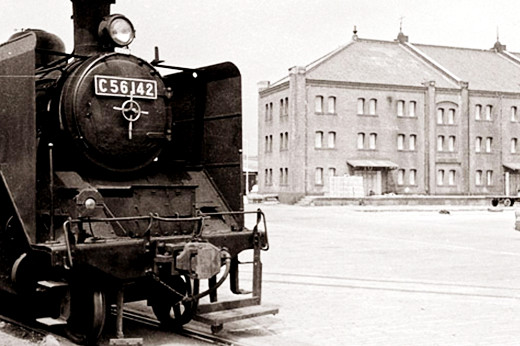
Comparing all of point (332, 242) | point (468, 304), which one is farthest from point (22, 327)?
point (332, 242)

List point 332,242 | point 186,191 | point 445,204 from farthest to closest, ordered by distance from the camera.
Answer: point 445,204
point 332,242
point 186,191

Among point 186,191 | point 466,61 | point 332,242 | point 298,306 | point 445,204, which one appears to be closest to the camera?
point 186,191

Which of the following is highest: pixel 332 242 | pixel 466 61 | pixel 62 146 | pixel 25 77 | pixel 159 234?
pixel 466 61

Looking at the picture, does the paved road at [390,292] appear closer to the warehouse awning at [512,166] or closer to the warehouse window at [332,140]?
the warehouse window at [332,140]

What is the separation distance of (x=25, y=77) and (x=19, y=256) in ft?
5.92

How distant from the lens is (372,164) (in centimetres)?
4916

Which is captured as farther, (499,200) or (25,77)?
(499,200)

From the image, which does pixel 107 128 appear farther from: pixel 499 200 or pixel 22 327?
pixel 499 200

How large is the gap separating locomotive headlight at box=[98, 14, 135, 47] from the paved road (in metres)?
3.31

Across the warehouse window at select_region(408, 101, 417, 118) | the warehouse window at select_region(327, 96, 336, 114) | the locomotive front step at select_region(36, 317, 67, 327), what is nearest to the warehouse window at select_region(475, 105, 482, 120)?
the warehouse window at select_region(408, 101, 417, 118)

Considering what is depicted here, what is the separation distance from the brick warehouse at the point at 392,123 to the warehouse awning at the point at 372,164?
127 millimetres

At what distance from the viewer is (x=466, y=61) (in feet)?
189

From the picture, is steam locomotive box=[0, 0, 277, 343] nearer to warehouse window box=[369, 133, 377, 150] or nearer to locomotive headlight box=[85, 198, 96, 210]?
locomotive headlight box=[85, 198, 96, 210]

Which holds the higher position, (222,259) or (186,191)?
(186,191)
